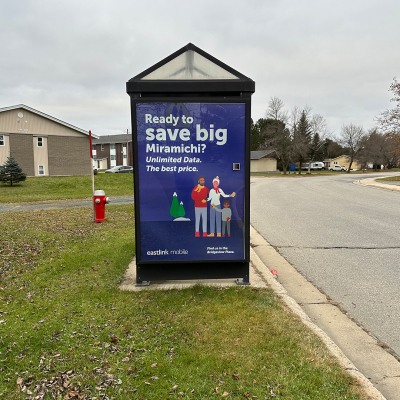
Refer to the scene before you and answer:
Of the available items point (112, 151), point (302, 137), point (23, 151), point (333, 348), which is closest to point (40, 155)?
point (23, 151)

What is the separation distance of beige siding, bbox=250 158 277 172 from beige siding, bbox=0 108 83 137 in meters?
40.4

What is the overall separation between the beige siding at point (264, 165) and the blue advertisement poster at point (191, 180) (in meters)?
64.6

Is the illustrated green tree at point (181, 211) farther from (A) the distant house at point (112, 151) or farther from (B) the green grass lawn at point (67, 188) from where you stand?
(A) the distant house at point (112, 151)

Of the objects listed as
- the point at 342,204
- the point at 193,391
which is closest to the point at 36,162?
the point at 342,204

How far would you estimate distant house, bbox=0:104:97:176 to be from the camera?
1280 inches

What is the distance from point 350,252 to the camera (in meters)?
6.80

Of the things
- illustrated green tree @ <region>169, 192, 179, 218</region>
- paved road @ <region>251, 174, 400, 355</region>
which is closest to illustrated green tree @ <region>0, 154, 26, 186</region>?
paved road @ <region>251, 174, 400, 355</region>

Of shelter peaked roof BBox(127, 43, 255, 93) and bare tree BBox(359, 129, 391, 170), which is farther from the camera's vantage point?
bare tree BBox(359, 129, 391, 170)

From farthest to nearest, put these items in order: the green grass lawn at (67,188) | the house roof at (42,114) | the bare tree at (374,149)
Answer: the bare tree at (374,149)
the house roof at (42,114)
the green grass lawn at (67,188)

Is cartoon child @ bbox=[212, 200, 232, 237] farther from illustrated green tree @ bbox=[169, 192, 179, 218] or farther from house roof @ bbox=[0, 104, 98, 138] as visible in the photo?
house roof @ bbox=[0, 104, 98, 138]

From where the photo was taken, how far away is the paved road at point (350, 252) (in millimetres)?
4266

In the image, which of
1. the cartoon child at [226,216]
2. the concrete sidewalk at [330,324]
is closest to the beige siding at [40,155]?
the concrete sidewalk at [330,324]

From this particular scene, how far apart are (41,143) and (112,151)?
126ft

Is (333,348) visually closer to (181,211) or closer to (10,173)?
(181,211)
